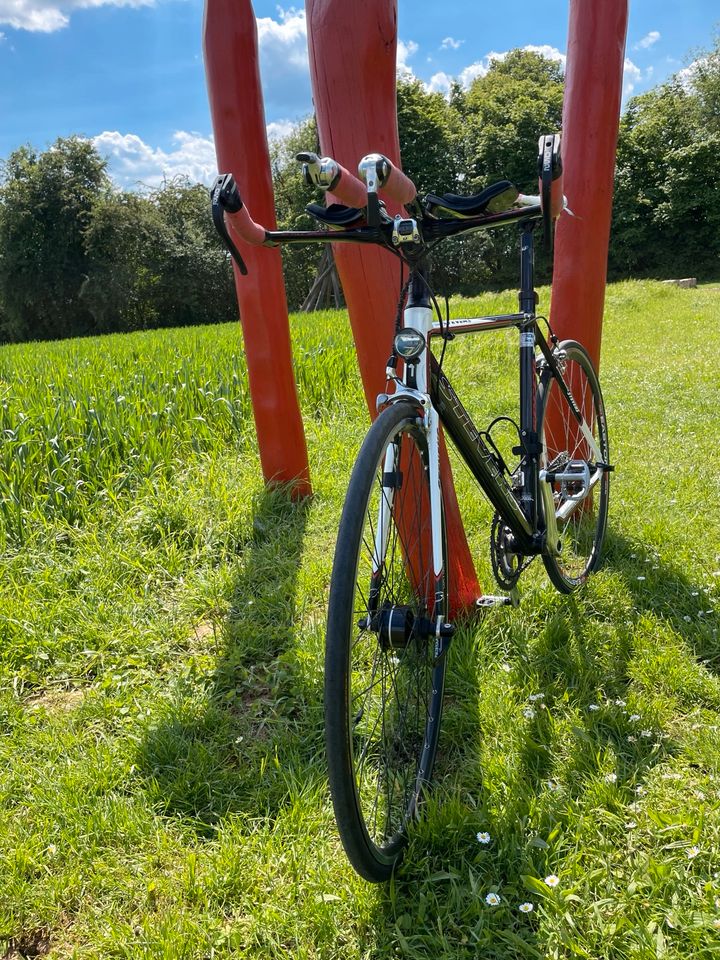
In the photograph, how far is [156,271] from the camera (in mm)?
32469

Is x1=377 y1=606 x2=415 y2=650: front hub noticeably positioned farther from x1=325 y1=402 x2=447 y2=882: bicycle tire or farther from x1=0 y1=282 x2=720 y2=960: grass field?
x1=0 y1=282 x2=720 y2=960: grass field

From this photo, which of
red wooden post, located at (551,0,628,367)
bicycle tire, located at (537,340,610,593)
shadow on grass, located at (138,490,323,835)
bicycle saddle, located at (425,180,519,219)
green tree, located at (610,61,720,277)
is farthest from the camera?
green tree, located at (610,61,720,277)

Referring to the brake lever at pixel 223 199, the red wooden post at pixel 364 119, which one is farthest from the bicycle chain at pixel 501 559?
the brake lever at pixel 223 199

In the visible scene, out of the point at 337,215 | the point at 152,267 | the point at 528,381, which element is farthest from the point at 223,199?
the point at 152,267

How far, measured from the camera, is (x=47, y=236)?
107 ft

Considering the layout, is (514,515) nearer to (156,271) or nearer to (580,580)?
(580,580)

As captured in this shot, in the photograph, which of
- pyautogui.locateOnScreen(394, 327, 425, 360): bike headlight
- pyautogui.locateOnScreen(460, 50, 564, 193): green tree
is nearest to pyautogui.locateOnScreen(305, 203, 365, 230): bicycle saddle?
pyautogui.locateOnScreen(394, 327, 425, 360): bike headlight

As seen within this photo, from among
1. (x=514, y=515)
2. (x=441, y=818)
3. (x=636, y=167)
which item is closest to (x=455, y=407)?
(x=514, y=515)

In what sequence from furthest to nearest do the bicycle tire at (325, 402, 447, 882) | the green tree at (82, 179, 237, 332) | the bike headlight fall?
the green tree at (82, 179, 237, 332) → the bike headlight → the bicycle tire at (325, 402, 447, 882)

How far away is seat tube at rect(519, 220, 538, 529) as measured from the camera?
225 cm

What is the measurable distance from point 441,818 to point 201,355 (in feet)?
21.2

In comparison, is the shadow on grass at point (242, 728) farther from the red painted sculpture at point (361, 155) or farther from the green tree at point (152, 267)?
the green tree at point (152, 267)

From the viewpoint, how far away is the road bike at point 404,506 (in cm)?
149

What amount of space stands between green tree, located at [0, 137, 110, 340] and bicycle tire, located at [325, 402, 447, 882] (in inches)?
1356
